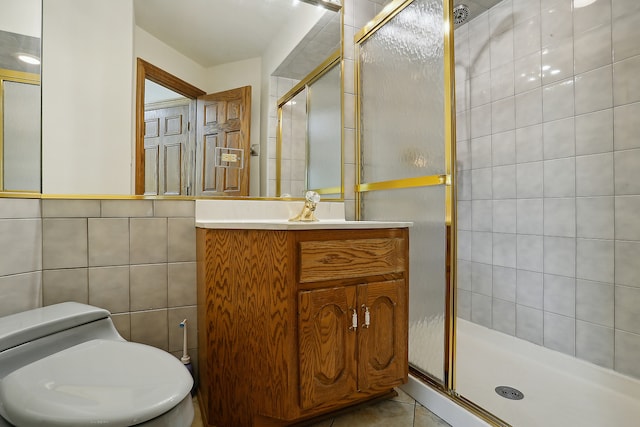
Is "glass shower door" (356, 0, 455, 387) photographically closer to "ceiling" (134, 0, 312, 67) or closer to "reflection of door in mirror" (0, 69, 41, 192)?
"ceiling" (134, 0, 312, 67)

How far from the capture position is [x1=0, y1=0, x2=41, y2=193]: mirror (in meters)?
1.13

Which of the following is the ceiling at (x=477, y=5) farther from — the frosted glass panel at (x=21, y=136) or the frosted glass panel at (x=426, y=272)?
the frosted glass panel at (x=21, y=136)

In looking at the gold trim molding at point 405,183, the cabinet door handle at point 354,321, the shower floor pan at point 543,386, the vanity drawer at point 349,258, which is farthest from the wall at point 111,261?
the shower floor pan at point 543,386

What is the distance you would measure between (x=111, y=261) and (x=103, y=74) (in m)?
0.78

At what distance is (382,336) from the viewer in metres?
1.31

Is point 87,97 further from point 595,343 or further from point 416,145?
point 595,343

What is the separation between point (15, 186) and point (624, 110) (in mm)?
2601

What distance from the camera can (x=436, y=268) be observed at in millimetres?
Result: 1405

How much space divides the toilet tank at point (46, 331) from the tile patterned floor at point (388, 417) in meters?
0.56

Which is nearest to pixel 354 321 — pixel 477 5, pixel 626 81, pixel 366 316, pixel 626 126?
pixel 366 316

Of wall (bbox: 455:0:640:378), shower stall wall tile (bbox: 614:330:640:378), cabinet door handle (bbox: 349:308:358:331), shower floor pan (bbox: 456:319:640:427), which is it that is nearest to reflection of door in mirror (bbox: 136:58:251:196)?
cabinet door handle (bbox: 349:308:358:331)

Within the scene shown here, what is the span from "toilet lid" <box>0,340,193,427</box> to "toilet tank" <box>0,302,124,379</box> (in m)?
0.11

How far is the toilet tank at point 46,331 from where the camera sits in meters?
0.90

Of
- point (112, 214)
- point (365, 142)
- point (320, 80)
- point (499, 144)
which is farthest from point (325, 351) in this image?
point (499, 144)
